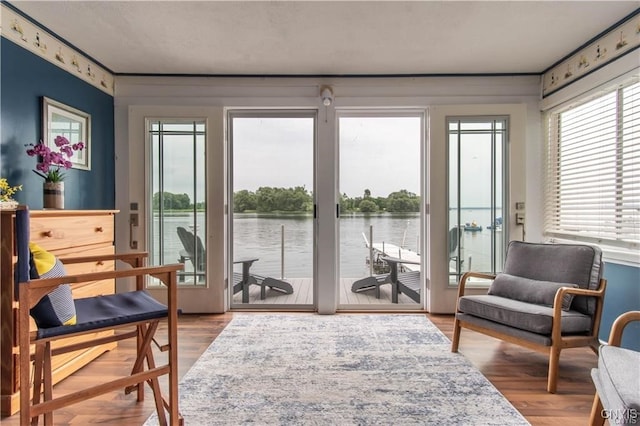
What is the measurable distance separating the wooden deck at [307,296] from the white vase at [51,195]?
189 centimetres

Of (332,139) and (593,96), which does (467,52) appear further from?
(332,139)

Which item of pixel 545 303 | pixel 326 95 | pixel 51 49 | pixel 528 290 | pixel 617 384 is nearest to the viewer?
pixel 617 384

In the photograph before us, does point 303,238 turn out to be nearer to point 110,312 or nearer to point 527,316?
point 527,316

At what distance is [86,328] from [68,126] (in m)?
2.24

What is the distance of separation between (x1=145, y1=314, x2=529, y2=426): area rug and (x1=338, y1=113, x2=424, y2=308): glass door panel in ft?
2.33

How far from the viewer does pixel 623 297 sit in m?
2.50

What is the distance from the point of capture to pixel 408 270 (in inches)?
148

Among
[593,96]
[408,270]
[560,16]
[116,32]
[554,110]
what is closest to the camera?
[560,16]

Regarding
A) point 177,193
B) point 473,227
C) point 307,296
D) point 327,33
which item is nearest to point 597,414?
point 473,227

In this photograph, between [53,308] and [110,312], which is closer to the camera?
[53,308]

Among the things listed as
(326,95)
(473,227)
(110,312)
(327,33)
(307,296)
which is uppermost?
(327,33)

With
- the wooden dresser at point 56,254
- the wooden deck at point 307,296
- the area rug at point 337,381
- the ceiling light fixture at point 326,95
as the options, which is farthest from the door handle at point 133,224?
the ceiling light fixture at point 326,95

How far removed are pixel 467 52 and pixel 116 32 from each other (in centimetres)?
288

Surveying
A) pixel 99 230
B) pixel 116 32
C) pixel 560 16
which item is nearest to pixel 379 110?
pixel 560 16
